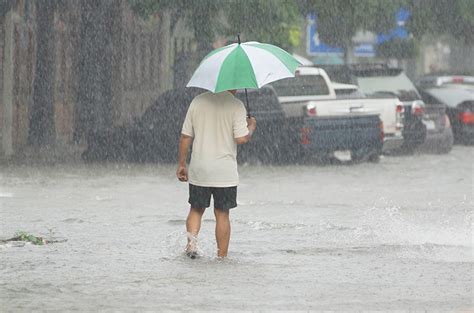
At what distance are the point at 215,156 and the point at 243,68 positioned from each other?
2.40 ft

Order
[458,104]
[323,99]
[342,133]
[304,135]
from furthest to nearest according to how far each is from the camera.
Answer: [458,104] → [323,99] → [342,133] → [304,135]

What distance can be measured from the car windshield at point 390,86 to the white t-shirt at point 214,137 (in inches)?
670

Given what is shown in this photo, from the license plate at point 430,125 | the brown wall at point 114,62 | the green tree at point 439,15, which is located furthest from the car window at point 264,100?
the green tree at point 439,15

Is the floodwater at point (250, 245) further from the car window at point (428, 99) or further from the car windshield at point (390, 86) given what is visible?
the car window at point (428, 99)

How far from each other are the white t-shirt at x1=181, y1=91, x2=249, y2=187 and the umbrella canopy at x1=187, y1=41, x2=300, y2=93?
0.70ft

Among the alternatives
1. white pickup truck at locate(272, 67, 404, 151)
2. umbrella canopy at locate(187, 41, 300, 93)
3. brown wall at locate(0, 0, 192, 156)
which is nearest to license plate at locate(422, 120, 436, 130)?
white pickup truck at locate(272, 67, 404, 151)

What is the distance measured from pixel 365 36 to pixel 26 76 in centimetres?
1466

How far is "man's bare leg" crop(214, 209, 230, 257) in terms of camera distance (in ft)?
38.5

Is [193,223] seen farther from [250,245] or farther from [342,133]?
[342,133]

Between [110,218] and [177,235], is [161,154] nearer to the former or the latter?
[110,218]

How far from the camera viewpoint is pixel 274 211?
54.1 ft

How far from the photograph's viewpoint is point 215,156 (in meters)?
11.7

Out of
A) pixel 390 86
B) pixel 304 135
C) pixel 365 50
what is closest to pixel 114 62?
pixel 390 86

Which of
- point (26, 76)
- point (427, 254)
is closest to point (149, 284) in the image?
point (427, 254)
